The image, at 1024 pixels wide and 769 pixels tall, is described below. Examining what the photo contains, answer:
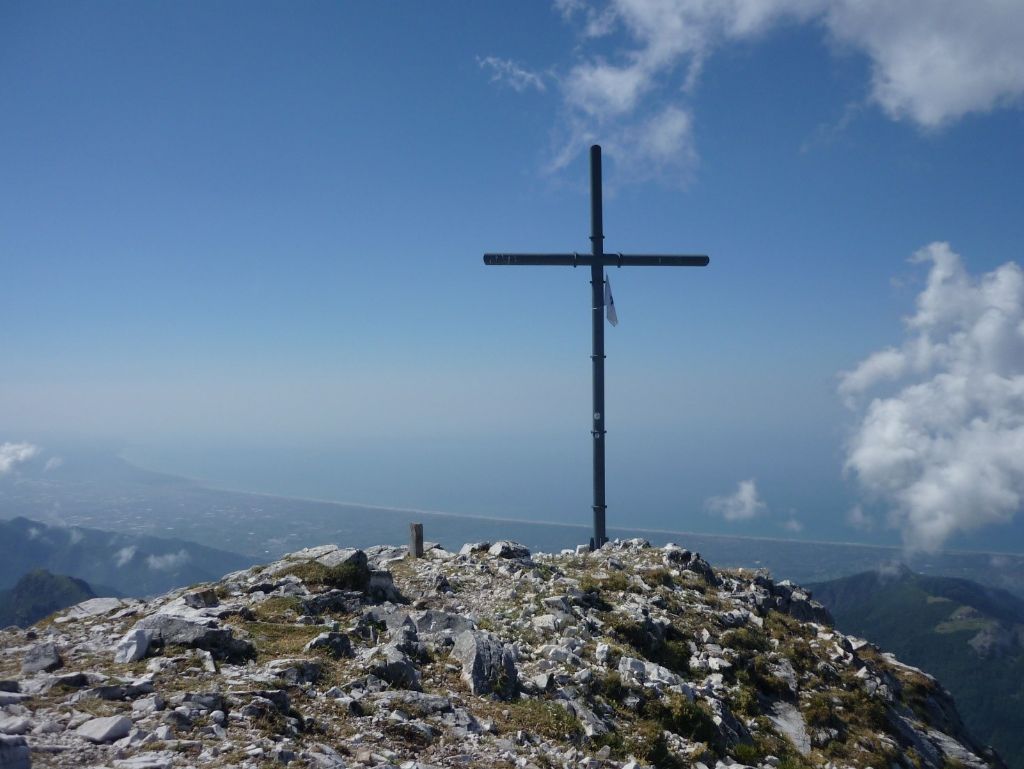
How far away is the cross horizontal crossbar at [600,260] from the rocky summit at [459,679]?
9587mm

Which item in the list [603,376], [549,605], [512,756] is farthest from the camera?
[603,376]

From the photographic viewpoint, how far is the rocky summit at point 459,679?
7.72 m

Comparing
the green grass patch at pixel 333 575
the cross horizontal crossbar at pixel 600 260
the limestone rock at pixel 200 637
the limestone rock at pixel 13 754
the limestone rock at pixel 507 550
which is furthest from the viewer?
the cross horizontal crossbar at pixel 600 260

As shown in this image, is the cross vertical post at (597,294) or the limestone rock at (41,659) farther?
the cross vertical post at (597,294)

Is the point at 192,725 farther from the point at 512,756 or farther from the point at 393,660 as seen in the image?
the point at 512,756

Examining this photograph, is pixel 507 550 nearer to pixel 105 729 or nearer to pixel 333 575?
pixel 333 575

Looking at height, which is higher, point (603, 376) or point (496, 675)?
point (603, 376)

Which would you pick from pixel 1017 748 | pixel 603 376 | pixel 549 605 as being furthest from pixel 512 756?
pixel 1017 748

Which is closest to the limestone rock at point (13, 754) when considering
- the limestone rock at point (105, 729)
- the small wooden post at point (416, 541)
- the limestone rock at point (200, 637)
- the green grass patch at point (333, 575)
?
the limestone rock at point (105, 729)

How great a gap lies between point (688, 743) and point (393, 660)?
197 inches

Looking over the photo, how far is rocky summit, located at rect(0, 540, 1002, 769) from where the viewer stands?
772 centimetres

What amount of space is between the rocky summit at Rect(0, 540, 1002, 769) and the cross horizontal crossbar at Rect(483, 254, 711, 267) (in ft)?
31.5

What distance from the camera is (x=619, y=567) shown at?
18.4m

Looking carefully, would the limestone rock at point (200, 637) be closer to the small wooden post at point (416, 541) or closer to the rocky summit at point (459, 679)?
the rocky summit at point (459, 679)
